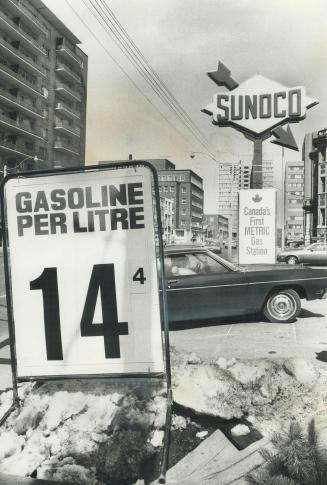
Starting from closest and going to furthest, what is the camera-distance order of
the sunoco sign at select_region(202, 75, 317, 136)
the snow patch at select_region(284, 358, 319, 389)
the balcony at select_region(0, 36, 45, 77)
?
the snow patch at select_region(284, 358, 319, 389)
the sunoco sign at select_region(202, 75, 317, 136)
the balcony at select_region(0, 36, 45, 77)

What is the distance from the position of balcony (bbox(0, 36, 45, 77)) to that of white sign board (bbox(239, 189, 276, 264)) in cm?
4466

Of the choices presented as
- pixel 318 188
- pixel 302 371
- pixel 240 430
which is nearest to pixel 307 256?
pixel 302 371

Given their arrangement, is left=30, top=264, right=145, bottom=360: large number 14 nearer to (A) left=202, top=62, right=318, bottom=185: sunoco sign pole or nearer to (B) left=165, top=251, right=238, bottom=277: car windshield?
(B) left=165, top=251, right=238, bottom=277: car windshield

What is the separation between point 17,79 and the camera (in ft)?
160

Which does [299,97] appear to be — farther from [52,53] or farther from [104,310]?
[52,53]

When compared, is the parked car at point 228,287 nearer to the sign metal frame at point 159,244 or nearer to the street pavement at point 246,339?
the street pavement at point 246,339

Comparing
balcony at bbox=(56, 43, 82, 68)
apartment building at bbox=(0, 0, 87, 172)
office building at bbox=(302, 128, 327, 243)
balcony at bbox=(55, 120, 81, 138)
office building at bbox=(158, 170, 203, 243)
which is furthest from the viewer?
office building at bbox=(302, 128, 327, 243)

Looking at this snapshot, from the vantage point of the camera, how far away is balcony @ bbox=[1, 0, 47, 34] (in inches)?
1864

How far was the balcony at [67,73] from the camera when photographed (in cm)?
5719

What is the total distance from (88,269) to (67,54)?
61066 mm

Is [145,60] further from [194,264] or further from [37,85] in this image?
[37,85]

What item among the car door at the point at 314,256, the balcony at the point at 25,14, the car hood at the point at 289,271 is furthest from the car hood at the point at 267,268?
the balcony at the point at 25,14

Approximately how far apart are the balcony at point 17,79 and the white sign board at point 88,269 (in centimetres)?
4834

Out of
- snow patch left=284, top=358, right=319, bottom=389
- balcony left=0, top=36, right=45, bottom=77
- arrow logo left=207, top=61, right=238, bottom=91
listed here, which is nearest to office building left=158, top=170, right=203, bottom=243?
balcony left=0, top=36, right=45, bottom=77
